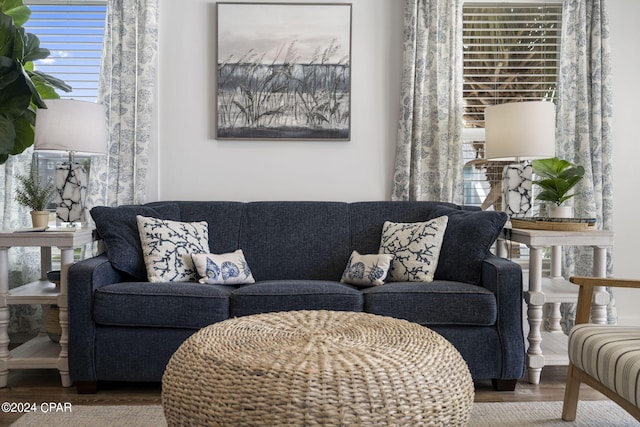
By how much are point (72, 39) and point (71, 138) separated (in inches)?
46.8

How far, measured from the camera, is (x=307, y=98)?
342cm

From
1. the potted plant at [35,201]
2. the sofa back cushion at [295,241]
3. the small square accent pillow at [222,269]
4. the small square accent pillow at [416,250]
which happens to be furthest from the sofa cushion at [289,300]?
the potted plant at [35,201]

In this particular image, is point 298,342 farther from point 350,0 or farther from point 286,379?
point 350,0

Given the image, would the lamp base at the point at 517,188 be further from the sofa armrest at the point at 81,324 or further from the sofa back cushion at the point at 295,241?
the sofa armrest at the point at 81,324

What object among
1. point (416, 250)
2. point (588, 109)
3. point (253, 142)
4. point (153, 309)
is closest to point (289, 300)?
point (153, 309)

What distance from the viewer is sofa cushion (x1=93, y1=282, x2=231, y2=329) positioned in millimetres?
2371

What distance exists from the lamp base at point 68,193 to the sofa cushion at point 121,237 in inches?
8.4

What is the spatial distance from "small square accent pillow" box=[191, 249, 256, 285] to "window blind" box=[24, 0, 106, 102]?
66.5 inches

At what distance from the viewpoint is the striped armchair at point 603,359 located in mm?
1612

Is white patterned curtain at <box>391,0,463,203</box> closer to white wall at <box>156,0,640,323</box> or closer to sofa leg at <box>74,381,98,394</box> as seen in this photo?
white wall at <box>156,0,640,323</box>

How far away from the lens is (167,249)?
8.73 feet

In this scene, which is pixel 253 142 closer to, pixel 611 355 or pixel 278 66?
pixel 278 66

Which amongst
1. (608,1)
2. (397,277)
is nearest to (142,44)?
(397,277)

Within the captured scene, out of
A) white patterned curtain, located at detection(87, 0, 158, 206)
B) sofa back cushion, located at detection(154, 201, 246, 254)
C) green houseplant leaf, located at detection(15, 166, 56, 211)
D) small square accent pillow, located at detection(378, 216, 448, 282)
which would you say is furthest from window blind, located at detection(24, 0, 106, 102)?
small square accent pillow, located at detection(378, 216, 448, 282)
